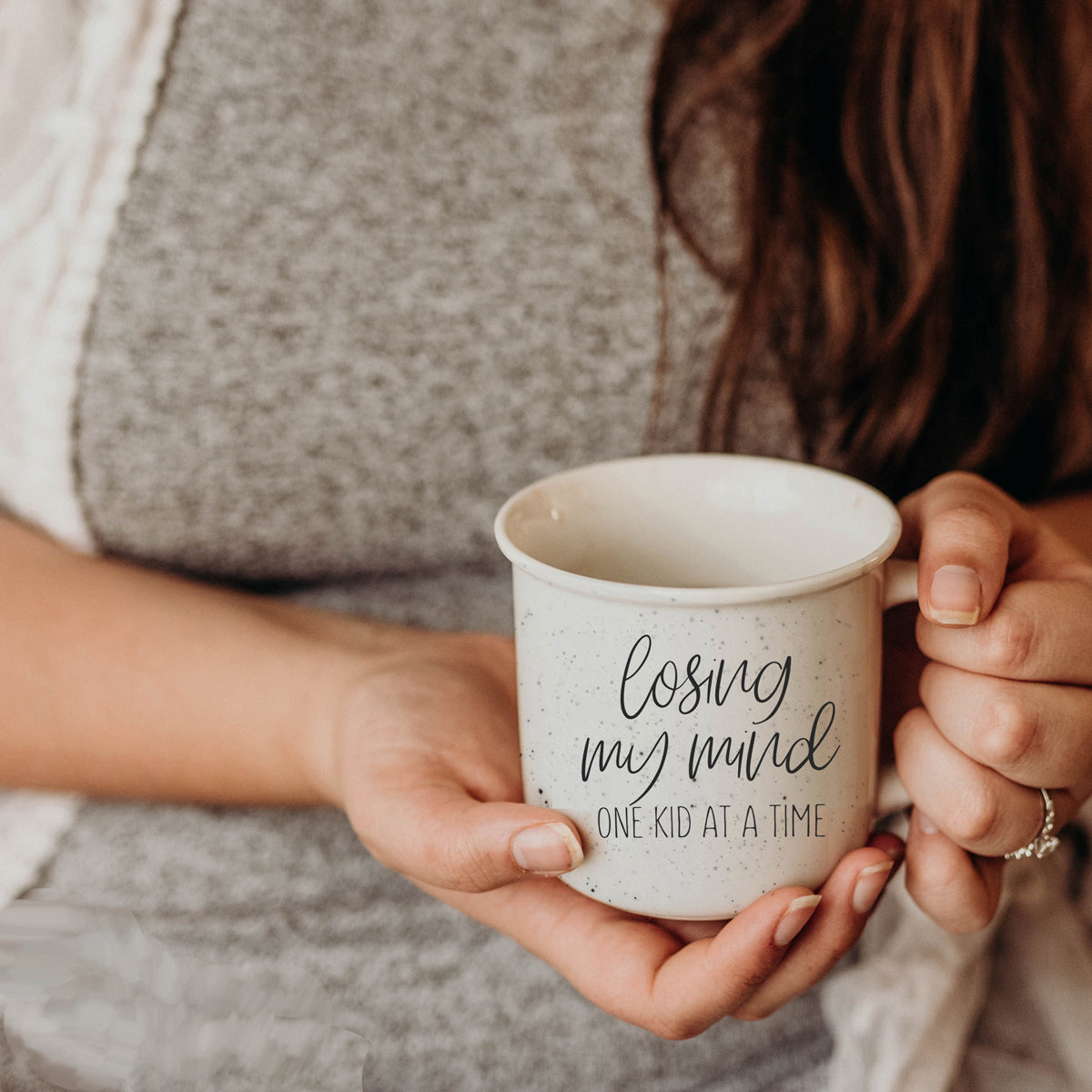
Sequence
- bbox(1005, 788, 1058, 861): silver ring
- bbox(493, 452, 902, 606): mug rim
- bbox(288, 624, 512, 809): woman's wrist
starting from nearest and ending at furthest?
bbox(493, 452, 902, 606): mug rim → bbox(1005, 788, 1058, 861): silver ring → bbox(288, 624, 512, 809): woman's wrist

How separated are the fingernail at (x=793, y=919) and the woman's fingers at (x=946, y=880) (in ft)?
0.35

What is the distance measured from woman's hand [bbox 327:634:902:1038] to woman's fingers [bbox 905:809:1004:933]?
0.7 inches

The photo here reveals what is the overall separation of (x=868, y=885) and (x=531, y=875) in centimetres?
18

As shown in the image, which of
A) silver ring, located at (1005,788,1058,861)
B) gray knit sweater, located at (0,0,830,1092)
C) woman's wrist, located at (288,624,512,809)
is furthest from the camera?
gray knit sweater, located at (0,0,830,1092)

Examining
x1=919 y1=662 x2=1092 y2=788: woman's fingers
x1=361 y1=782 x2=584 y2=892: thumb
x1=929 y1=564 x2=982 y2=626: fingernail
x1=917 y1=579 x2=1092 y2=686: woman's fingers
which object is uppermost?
x1=929 y1=564 x2=982 y2=626: fingernail

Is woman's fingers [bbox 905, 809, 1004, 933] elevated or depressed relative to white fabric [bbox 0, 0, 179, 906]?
depressed

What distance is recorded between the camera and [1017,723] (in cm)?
50

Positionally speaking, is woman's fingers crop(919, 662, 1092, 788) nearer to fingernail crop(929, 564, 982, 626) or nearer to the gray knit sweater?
fingernail crop(929, 564, 982, 626)

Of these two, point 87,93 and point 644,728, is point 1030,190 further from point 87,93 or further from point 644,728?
point 87,93

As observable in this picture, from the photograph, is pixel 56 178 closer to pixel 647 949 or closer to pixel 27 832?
pixel 27 832

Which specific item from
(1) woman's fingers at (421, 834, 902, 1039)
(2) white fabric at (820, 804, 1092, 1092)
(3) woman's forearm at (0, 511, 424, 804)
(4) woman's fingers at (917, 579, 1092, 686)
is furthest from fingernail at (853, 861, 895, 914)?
(3) woman's forearm at (0, 511, 424, 804)

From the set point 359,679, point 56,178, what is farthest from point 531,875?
point 56,178

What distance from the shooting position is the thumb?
49 cm

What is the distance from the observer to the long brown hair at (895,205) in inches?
32.8
